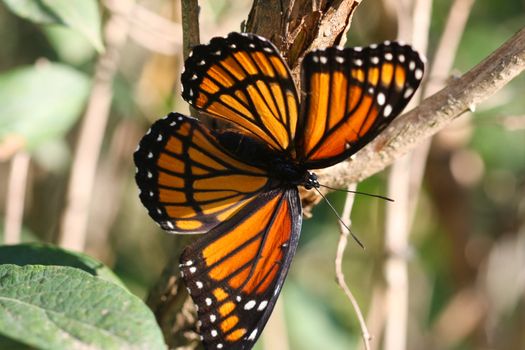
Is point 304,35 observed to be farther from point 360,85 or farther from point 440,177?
point 440,177

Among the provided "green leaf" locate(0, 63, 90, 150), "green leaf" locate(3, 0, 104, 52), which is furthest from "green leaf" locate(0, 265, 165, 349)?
"green leaf" locate(0, 63, 90, 150)

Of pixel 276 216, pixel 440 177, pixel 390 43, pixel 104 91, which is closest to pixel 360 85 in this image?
pixel 390 43

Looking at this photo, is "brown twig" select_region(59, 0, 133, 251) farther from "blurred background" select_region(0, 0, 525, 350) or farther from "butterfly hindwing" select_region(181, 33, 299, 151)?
"butterfly hindwing" select_region(181, 33, 299, 151)

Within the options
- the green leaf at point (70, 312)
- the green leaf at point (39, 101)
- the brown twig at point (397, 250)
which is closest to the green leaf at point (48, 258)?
the green leaf at point (70, 312)

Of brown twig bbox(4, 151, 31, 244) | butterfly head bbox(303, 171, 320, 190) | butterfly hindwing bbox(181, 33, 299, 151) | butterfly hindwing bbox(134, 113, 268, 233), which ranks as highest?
butterfly hindwing bbox(181, 33, 299, 151)

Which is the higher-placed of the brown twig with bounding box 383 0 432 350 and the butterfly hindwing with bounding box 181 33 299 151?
the butterfly hindwing with bounding box 181 33 299 151

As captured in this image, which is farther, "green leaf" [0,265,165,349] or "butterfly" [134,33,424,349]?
"butterfly" [134,33,424,349]

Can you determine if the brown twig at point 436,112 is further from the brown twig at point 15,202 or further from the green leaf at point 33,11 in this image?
the brown twig at point 15,202
